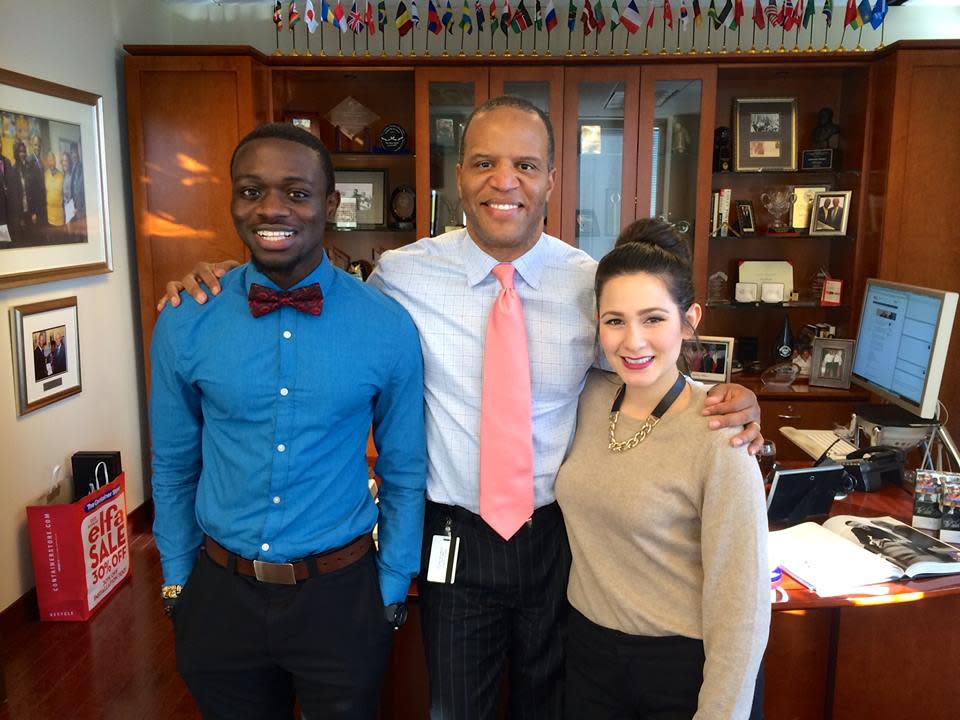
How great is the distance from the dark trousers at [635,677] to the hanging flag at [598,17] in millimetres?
3177

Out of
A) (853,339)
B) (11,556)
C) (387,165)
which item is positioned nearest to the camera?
(11,556)

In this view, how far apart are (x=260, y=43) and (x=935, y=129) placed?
3457mm

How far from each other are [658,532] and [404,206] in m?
3.04

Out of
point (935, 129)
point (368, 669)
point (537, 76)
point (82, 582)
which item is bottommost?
point (82, 582)

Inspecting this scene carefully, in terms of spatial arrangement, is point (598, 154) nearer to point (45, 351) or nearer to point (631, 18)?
point (631, 18)

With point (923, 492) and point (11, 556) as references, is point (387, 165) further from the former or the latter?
point (923, 492)

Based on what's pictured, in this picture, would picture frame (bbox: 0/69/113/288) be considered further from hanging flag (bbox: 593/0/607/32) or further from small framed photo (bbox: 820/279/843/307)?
small framed photo (bbox: 820/279/843/307)

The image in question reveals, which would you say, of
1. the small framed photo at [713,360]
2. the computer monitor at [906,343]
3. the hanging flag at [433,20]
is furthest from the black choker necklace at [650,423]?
the hanging flag at [433,20]

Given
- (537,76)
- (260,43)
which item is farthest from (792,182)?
(260,43)

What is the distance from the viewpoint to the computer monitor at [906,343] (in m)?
2.20

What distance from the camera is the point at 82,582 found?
9.55 ft

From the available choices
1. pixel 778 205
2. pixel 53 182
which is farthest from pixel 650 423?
pixel 778 205

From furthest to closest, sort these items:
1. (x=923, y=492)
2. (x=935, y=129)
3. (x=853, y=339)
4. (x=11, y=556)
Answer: (x=853, y=339) → (x=935, y=129) → (x=11, y=556) → (x=923, y=492)

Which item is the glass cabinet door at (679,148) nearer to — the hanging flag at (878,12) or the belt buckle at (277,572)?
the hanging flag at (878,12)
